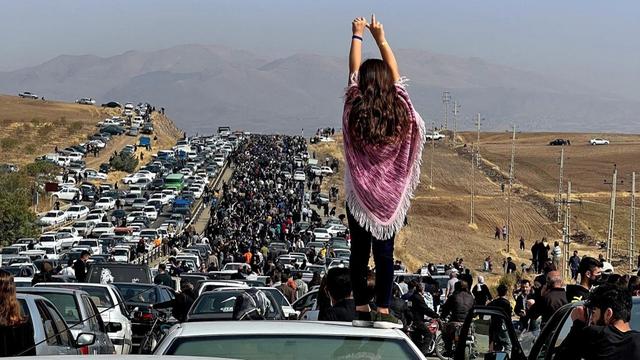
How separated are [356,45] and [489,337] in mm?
5008

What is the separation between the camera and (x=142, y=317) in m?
22.8

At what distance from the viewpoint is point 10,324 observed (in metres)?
9.32

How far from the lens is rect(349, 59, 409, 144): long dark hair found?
698 cm

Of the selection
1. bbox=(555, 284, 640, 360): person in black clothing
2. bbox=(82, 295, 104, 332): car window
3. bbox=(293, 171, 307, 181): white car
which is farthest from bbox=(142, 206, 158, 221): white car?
bbox=(555, 284, 640, 360): person in black clothing

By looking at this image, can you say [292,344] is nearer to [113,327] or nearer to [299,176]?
[113,327]

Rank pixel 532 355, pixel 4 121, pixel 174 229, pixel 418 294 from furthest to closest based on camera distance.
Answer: pixel 4 121
pixel 174 229
pixel 418 294
pixel 532 355

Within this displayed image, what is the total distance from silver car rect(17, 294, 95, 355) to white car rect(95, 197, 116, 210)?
88492mm

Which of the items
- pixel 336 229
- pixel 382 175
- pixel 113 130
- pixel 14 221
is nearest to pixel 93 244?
pixel 336 229

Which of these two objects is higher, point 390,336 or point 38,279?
point 390,336

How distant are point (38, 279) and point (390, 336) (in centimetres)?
2000

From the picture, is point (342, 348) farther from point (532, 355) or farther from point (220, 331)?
point (532, 355)

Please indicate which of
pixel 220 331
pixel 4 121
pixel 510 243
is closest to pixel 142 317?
pixel 220 331

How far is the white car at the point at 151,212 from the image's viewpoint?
93.6 meters

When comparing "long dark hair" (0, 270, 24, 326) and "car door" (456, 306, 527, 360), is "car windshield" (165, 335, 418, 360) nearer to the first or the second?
"car door" (456, 306, 527, 360)
